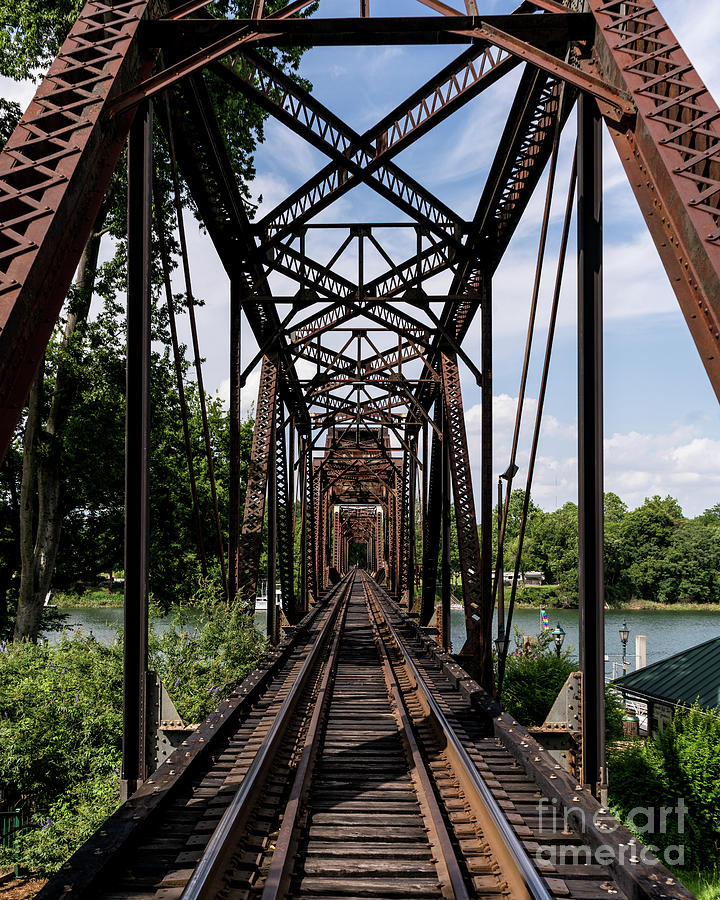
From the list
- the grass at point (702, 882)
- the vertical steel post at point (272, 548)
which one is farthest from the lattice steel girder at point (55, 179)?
the grass at point (702, 882)

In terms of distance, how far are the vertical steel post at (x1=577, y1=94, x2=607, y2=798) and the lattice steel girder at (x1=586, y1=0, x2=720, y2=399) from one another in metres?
0.87

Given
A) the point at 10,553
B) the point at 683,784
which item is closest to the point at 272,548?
the point at 10,553

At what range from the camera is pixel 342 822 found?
497 cm

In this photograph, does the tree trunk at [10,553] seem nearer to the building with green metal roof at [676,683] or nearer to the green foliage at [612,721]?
the green foliage at [612,721]

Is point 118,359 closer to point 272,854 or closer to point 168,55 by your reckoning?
point 168,55

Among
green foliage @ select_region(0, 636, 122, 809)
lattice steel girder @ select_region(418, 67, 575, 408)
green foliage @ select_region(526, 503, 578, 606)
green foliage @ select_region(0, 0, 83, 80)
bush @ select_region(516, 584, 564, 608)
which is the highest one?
green foliage @ select_region(0, 0, 83, 80)

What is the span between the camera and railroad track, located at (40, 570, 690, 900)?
388cm

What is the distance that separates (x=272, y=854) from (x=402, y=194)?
9.40 metres

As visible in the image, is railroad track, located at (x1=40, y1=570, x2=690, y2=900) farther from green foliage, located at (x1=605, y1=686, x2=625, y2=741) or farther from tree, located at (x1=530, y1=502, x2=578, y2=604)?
tree, located at (x1=530, y1=502, x2=578, y2=604)

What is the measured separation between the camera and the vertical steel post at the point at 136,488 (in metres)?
5.69

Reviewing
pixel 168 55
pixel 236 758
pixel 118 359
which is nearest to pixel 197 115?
pixel 168 55

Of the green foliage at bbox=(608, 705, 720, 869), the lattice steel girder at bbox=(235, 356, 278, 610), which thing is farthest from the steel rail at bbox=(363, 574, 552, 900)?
the green foliage at bbox=(608, 705, 720, 869)

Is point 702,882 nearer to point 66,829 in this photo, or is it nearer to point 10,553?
point 66,829

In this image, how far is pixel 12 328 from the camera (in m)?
3.58
